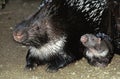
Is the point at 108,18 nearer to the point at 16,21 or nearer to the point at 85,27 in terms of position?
the point at 85,27

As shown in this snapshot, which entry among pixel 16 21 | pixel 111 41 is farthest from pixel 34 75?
pixel 16 21

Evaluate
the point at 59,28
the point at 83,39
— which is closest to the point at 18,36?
the point at 59,28

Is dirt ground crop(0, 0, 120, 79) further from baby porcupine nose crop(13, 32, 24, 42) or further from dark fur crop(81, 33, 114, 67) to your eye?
baby porcupine nose crop(13, 32, 24, 42)

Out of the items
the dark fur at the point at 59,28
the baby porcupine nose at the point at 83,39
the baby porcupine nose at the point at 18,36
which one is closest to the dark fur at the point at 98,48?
the baby porcupine nose at the point at 83,39

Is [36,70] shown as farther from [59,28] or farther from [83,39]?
[83,39]

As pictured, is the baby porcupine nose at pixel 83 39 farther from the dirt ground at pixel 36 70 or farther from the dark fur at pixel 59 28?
the dirt ground at pixel 36 70

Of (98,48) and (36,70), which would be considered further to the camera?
(36,70)
